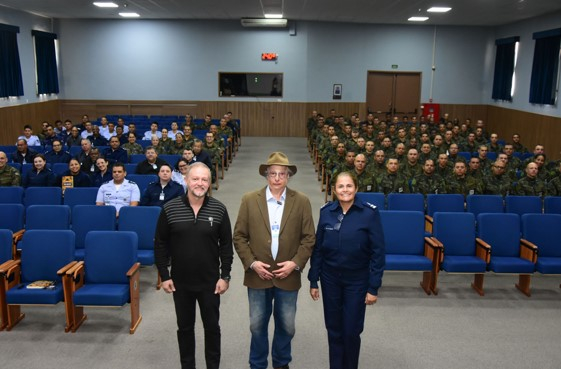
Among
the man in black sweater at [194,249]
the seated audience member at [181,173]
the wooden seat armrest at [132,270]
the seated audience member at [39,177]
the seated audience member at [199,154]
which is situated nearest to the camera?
the man in black sweater at [194,249]

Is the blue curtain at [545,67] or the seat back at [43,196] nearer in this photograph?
the seat back at [43,196]

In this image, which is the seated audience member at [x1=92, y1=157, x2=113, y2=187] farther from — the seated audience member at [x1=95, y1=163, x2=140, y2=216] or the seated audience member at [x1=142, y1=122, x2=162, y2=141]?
the seated audience member at [x1=142, y1=122, x2=162, y2=141]

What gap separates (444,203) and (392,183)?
2.98 ft

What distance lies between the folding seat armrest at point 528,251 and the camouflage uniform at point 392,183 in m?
1.93

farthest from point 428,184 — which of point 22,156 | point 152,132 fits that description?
point 152,132

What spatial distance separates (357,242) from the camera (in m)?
3.24

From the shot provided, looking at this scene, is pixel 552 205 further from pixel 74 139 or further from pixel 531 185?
pixel 74 139

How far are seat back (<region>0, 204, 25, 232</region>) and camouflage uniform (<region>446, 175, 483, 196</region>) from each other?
5666 millimetres

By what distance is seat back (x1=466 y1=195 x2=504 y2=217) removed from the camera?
643cm

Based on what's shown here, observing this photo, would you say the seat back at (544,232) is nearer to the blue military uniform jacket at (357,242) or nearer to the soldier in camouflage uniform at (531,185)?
the soldier in camouflage uniform at (531,185)

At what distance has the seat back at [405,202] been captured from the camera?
6.33 meters

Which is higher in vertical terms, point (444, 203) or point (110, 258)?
point (444, 203)

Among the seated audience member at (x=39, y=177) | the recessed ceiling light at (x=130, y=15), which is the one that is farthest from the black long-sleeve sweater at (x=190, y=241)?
the recessed ceiling light at (x=130, y=15)

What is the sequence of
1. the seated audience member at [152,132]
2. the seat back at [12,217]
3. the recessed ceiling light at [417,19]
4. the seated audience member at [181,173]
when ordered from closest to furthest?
the seat back at [12,217] → the seated audience member at [181,173] → the seated audience member at [152,132] → the recessed ceiling light at [417,19]
